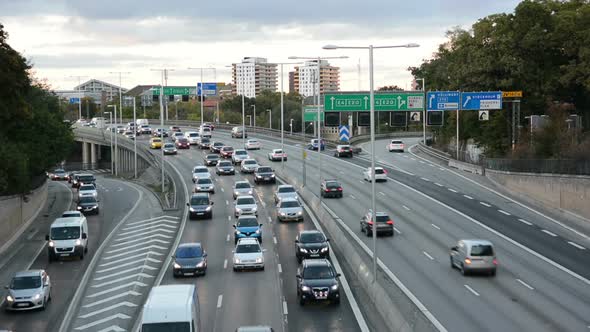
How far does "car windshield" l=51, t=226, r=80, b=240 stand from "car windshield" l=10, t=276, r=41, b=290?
33.6 feet

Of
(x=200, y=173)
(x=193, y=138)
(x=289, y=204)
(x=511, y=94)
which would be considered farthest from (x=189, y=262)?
(x=193, y=138)

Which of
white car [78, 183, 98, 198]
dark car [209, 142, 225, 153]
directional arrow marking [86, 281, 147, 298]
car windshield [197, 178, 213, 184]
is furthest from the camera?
dark car [209, 142, 225, 153]

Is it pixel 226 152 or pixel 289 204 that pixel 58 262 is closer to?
pixel 289 204

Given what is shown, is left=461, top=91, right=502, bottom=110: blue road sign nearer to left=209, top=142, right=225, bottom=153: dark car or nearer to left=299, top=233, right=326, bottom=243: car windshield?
left=299, top=233, right=326, bottom=243: car windshield

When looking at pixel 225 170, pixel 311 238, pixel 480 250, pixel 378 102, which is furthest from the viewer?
pixel 225 170

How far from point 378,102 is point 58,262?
26.5 metres

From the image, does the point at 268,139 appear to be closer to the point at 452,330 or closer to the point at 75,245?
the point at 75,245

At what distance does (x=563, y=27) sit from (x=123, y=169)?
7966 centimetres

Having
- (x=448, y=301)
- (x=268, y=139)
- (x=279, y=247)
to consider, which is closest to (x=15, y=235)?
(x=279, y=247)

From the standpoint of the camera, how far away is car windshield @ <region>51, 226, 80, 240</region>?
41438 mm

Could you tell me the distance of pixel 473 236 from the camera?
45594 mm

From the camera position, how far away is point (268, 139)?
119125mm

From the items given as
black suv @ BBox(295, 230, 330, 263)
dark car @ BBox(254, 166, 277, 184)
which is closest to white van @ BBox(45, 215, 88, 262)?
black suv @ BBox(295, 230, 330, 263)

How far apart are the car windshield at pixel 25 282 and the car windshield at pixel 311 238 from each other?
13.3 m
